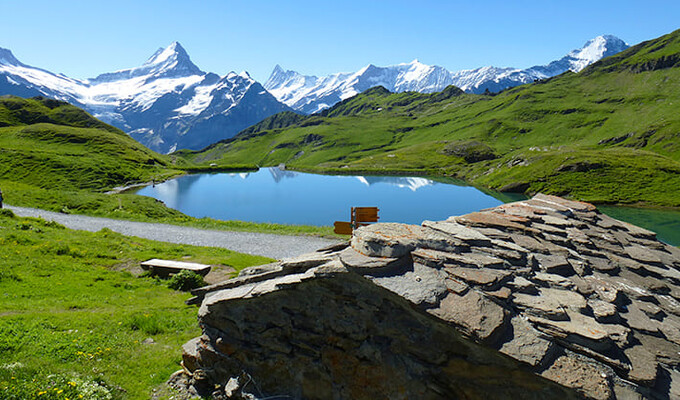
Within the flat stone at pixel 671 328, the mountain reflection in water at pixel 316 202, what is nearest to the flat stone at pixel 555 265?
the flat stone at pixel 671 328

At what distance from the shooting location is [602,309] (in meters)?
8.51

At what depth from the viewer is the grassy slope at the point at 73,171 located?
5057 centimetres

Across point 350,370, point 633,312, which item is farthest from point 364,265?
point 633,312

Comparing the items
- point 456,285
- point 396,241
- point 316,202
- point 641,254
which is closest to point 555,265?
point 456,285

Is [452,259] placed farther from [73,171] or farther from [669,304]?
[73,171]

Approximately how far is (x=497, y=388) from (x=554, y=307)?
239 cm

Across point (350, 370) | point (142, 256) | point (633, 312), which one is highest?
point (633, 312)

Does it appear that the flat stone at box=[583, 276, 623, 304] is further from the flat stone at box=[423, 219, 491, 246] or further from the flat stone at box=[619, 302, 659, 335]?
the flat stone at box=[423, 219, 491, 246]

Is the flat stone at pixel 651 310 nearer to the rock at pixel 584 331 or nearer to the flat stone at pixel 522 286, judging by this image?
the rock at pixel 584 331

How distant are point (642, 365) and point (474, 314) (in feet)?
11.9

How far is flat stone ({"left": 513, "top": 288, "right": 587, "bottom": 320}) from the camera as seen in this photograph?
791 cm

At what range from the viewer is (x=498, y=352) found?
7.48 m

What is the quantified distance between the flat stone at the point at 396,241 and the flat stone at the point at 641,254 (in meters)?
7.18

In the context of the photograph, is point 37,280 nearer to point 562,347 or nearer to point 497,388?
point 497,388
